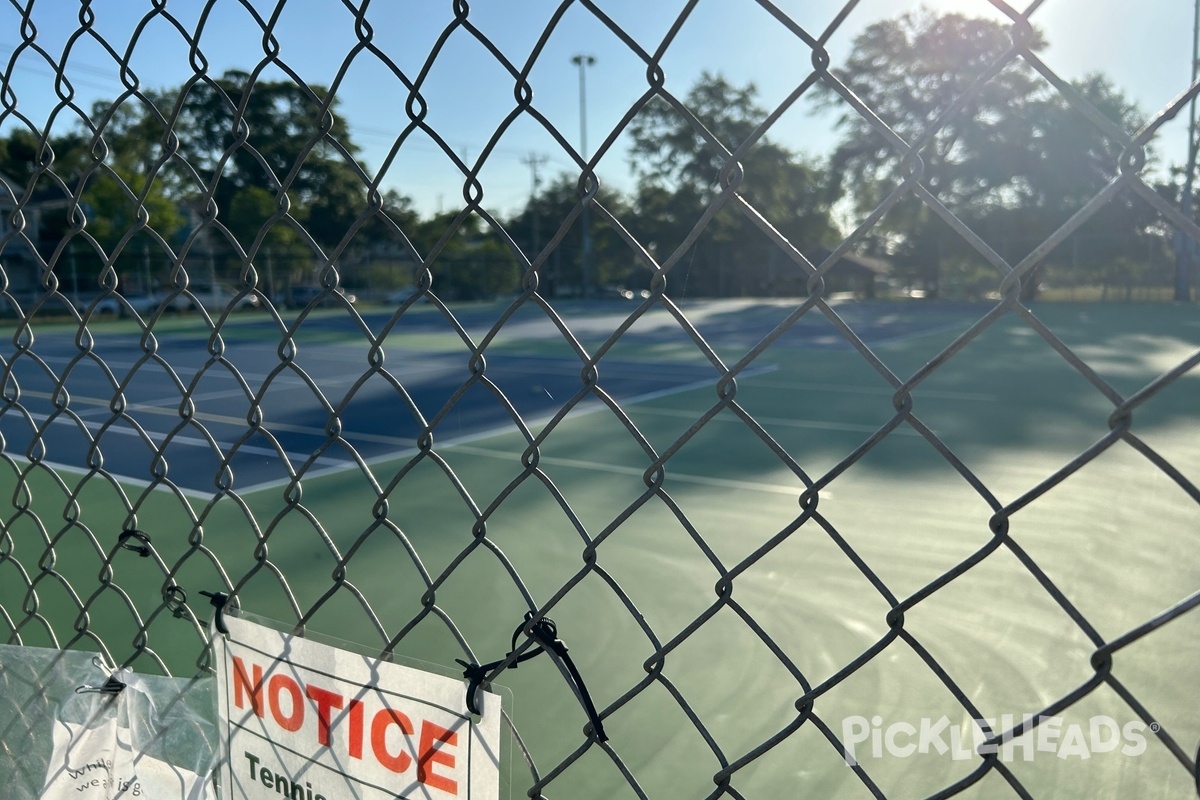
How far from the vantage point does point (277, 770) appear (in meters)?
1.43

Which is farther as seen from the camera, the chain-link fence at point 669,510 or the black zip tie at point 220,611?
the black zip tie at point 220,611

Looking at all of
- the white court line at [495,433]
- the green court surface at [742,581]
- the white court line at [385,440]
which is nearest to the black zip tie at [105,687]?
the green court surface at [742,581]

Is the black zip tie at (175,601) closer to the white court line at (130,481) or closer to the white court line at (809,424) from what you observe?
the white court line at (130,481)

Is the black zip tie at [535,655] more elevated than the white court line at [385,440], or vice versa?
the black zip tie at [535,655]

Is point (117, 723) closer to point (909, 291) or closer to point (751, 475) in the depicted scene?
point (751, 475)

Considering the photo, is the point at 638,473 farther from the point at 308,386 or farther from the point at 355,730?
the point at 355,730

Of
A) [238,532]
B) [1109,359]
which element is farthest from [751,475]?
[1109,359]

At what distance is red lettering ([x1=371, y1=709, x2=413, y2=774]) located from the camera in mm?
1279

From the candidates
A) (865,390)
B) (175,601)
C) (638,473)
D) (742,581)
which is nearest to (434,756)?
(175,601)

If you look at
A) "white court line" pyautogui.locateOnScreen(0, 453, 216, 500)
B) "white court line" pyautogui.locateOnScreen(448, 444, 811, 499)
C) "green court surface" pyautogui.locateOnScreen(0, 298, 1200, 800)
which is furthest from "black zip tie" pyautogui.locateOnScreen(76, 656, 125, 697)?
"white court line" pyautogui.locateOnScreen(448, 444, 811, 499)

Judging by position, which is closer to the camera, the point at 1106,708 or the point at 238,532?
the point at 1106,708

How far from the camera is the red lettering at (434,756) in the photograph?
1231 millimetres

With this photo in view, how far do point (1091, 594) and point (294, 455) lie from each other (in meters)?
5.19

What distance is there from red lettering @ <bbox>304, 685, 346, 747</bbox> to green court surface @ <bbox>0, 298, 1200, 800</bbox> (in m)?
0.21
